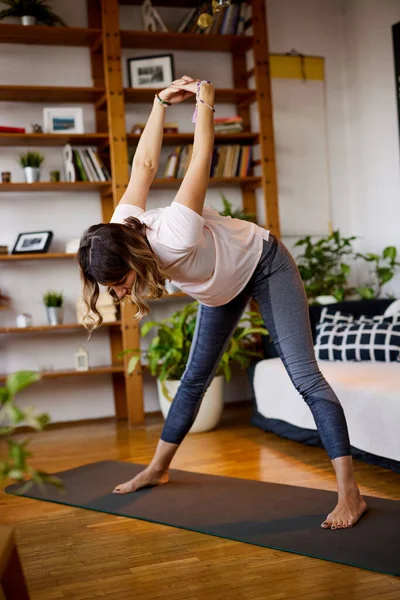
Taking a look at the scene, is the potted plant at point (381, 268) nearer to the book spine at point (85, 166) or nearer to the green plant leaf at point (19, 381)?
the book spine at point (85, 166)

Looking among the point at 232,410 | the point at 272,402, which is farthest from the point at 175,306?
the point at 272,402

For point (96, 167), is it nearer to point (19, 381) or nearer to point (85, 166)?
point (85, 166)

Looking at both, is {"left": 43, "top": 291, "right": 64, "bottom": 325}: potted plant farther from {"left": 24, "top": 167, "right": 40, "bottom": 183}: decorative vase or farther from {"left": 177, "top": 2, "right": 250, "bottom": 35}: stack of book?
{"left": 177, "top": 2, "right": 250, "bottom": 35}: stack of book

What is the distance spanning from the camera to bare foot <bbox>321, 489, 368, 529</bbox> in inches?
91.9

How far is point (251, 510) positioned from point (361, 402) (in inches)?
26.8

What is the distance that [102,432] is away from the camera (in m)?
4.48

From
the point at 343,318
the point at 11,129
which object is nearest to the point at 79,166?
the point at 11,129

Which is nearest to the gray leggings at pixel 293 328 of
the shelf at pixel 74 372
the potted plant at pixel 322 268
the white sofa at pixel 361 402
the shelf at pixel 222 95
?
the white sofa at pixel 361 402

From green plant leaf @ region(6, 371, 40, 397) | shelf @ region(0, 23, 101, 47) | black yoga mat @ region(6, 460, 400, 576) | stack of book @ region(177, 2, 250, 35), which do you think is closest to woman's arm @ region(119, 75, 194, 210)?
black yoga mat @ region(6, 460, 400, 576)

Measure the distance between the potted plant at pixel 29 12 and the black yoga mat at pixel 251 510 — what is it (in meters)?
2.72

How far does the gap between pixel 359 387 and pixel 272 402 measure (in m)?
0.91

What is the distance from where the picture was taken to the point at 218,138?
5.01 meters

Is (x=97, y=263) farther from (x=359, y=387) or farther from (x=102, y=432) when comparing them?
(x=102, y=432)

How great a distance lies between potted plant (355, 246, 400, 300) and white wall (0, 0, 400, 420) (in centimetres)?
12
